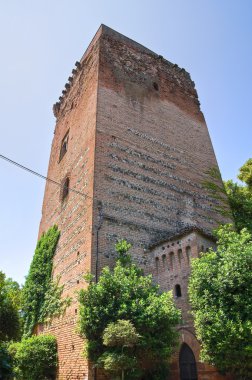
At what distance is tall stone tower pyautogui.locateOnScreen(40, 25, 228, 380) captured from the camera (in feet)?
33.4

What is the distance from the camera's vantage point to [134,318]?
26.0 feet

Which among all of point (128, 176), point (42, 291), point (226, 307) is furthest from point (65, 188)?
point (226, 307)

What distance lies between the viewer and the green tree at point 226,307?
729 cm

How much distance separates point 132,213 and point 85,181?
2210 millimetres

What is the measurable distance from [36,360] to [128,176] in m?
7.08

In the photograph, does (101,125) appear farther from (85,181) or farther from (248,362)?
(248,362)

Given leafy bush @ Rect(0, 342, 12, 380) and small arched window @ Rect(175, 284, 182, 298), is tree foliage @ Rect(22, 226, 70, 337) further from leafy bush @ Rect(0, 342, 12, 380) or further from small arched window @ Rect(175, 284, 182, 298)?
small arched window @ Rect(175, 284, 182, 298)

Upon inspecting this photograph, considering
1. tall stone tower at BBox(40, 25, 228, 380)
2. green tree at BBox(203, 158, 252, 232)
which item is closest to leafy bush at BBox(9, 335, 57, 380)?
tall stone tower at BBox(40, 25, 228, 380)

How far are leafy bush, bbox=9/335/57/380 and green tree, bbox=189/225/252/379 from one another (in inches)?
204

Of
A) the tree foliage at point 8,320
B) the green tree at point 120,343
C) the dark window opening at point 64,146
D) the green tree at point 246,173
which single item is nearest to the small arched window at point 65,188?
the dark window opening at point 64,146

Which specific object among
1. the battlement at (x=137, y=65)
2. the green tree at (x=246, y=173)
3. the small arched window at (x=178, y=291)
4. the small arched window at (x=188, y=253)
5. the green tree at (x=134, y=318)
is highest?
the battlement at (x=137, y=65)

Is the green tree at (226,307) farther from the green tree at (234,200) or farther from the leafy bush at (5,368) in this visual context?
the green tree at (234,200)

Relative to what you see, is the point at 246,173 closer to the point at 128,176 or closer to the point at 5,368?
the point at 128,176

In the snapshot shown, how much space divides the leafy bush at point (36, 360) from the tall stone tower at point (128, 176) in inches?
17.7
